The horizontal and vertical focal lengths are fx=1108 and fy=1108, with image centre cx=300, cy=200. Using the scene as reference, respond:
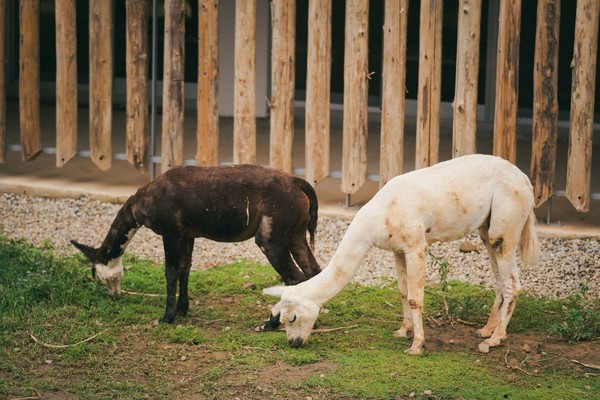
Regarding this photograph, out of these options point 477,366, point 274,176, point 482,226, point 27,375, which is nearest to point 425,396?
point 477,366

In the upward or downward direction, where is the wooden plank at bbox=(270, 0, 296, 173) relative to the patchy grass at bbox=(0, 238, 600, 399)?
upward

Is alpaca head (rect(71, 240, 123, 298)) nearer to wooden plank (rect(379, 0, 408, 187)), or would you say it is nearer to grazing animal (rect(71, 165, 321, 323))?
grazing animal (rect(71, 165, 321, 323))

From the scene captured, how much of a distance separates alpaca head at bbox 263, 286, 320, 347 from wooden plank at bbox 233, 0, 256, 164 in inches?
151

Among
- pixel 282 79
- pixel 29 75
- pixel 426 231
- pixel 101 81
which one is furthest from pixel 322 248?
pixel 29 75

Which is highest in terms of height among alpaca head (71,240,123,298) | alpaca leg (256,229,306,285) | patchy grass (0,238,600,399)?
alpaca leg (256,229,306,285)

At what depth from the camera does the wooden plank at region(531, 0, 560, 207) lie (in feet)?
35.0

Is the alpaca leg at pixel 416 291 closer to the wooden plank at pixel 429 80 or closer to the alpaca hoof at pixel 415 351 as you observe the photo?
the alpaca hoof at pixel 415 351

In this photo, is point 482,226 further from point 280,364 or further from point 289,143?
point 289,143

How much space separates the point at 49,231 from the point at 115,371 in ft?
12.9

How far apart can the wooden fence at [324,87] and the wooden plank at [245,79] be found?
0.01m

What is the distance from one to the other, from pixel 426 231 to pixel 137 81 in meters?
4.93

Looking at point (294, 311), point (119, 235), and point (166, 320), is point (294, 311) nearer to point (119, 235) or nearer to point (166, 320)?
point (166, 320)

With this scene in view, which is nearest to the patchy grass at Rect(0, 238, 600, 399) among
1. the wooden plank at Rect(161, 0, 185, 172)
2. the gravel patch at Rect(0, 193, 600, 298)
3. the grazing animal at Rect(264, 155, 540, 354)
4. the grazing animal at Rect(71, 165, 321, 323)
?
the grazing animal at Rect(264, 155, 540, 354)

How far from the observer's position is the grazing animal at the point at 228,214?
28.7ft
